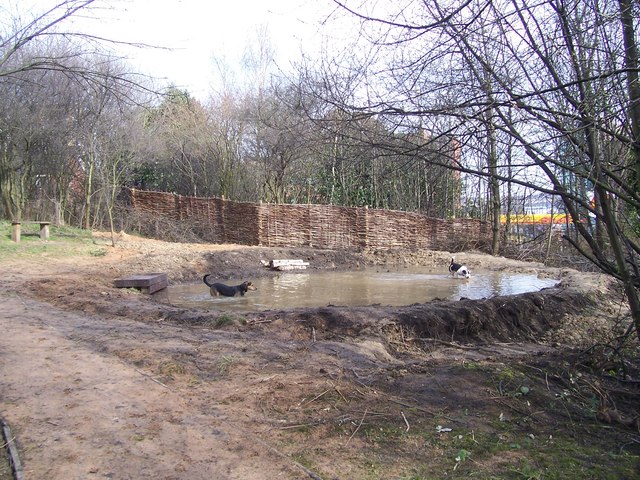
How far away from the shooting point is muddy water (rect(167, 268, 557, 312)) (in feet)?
37.3

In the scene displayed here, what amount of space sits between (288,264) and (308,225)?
15.4 ft

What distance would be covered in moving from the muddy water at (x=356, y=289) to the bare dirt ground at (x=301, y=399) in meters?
3.10

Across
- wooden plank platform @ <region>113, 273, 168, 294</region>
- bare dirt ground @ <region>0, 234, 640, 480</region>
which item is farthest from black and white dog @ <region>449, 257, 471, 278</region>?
wooden plank platform @ <region>113, 273, 168, 294</region>

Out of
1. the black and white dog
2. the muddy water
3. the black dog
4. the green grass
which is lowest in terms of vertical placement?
the muddy water

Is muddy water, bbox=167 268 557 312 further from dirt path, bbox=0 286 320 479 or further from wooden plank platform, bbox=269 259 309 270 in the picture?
dirt path, bbox=0 286 320 479

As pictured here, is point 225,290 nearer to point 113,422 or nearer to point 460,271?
point 460,271

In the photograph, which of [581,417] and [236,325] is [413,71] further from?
[236,325]

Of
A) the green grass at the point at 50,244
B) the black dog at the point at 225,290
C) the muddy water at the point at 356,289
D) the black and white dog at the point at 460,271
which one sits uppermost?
the green grass at the point at 50,244

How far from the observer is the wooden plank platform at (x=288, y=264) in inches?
726

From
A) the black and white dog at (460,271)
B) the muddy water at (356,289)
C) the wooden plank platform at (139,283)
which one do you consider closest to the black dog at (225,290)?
the muddy water at (356,289)

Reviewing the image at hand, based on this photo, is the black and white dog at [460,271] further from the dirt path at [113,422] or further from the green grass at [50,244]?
the dirt path at [113,422]

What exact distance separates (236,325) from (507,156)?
482 centimetres

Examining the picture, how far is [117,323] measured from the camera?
7.47 meters

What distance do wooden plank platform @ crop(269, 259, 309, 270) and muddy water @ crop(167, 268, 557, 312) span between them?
1.81ft
